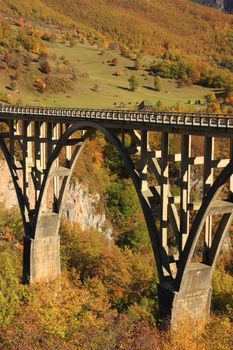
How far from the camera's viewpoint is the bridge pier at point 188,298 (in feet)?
103

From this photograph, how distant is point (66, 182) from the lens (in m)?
46.4

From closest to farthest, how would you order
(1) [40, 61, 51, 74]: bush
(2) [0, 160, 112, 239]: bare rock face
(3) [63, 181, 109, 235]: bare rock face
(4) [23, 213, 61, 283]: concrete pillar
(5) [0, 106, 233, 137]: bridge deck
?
(5) [0, 106, 233, 137]: bridge deck < (4) [23, 213, 61, 283]: concrete pillar < (2) [0, 160, 112, 239]: bare rock face < (3) [63, 181, 109, 235]: bare rock face < (1) [40, 61, 51, 74]: bush

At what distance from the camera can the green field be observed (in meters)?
102

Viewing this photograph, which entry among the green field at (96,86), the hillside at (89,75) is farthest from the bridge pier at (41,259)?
the green field at (96,86)

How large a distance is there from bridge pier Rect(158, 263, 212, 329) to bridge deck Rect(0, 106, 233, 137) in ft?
27.5

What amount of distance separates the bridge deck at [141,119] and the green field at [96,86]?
49669 mm

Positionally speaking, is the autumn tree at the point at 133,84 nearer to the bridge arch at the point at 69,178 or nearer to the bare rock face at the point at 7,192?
the bare rock face at the point at 7,192

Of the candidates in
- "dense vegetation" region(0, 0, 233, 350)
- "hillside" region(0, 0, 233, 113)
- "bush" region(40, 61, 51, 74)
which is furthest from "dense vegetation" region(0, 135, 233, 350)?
"bush" region(40, 61, 51, 74)

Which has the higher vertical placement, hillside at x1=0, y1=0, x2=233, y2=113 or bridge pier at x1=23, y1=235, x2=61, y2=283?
hillside at x1=0, y1=0, x2=233, y2=113

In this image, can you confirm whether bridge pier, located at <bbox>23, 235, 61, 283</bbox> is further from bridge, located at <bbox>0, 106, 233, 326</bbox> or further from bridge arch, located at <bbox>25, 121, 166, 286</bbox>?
bridge, located at <bbox>0, 106, 233, 326</bbox>

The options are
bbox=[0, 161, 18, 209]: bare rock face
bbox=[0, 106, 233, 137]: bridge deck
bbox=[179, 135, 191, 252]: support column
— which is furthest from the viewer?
bbox=[0, 161, 18, 209]: bare rock face

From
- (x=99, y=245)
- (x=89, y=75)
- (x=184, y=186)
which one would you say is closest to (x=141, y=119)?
(x=184, y=186)

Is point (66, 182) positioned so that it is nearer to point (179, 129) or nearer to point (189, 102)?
point (179, 129)

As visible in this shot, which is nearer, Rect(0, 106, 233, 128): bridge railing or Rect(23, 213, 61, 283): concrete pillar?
Rect(0, 106, 233, 128): bridge railing
